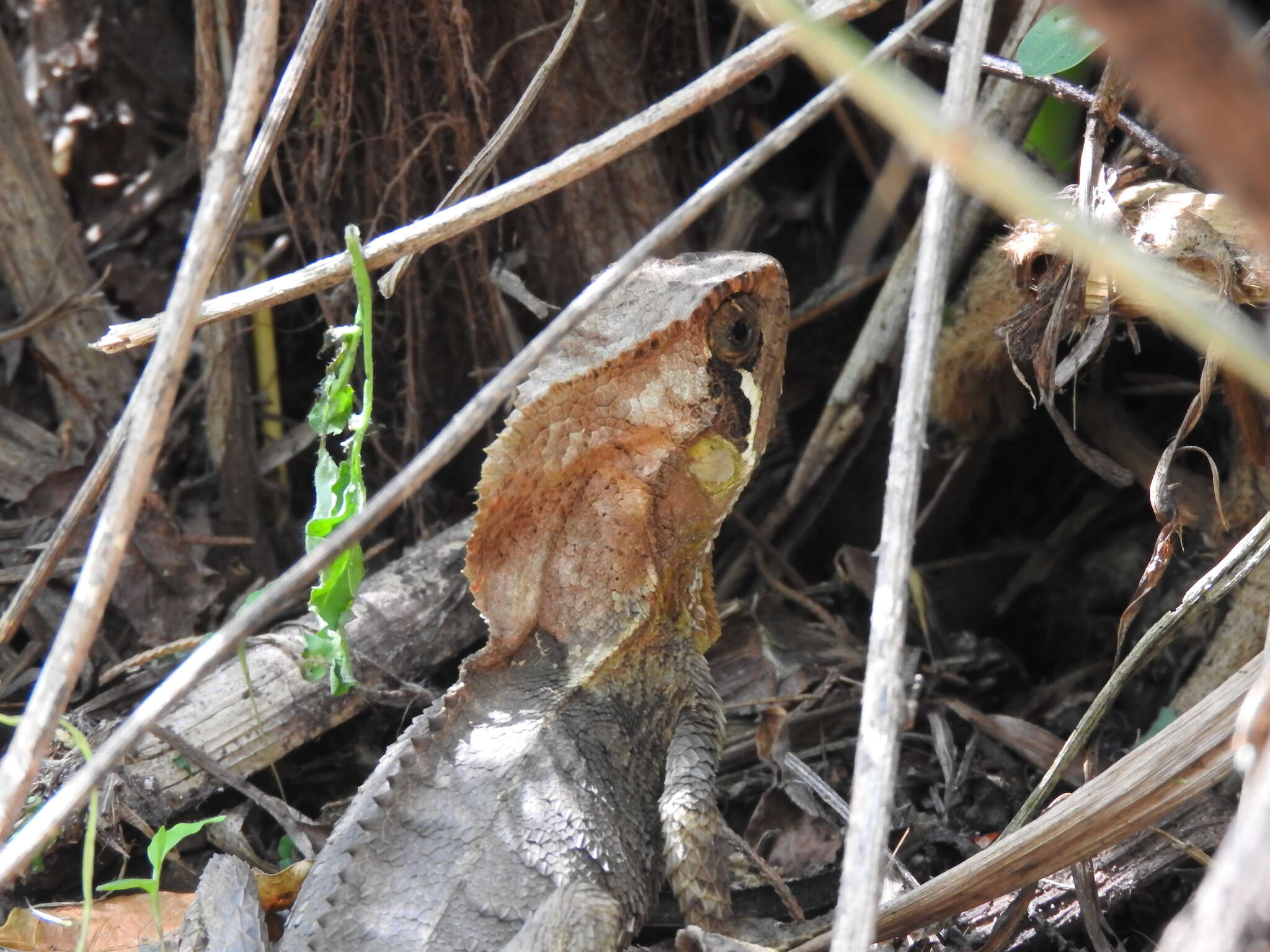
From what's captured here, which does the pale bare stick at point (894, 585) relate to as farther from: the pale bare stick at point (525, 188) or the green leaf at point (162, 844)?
the green leaf at point (162, 844)

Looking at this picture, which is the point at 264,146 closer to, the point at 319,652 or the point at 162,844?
the point at 319,652

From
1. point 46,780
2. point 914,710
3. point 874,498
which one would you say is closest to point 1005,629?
point 874,498

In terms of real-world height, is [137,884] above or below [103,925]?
above

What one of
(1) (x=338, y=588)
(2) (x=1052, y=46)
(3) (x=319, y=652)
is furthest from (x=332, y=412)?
(2) (x=1052, y=46)

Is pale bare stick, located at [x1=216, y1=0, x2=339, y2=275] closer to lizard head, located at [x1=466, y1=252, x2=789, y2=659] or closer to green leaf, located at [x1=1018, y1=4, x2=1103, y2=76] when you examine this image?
lizard head, located at [x1=466, y1=252, x2=789, y2=659]

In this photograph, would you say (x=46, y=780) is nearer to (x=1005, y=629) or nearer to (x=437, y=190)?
(x=437, y=190)

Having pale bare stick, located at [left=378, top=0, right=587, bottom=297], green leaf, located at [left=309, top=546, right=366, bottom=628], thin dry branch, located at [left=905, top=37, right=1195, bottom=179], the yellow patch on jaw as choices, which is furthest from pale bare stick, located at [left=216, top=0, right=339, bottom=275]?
thin dry branch, located at [left=905, top=37, right=1195, bottom=179]

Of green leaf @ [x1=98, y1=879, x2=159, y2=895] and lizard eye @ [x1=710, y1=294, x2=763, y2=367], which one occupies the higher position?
lizard eye @ [x1=710, y1=294, x2=763, y2=367]
